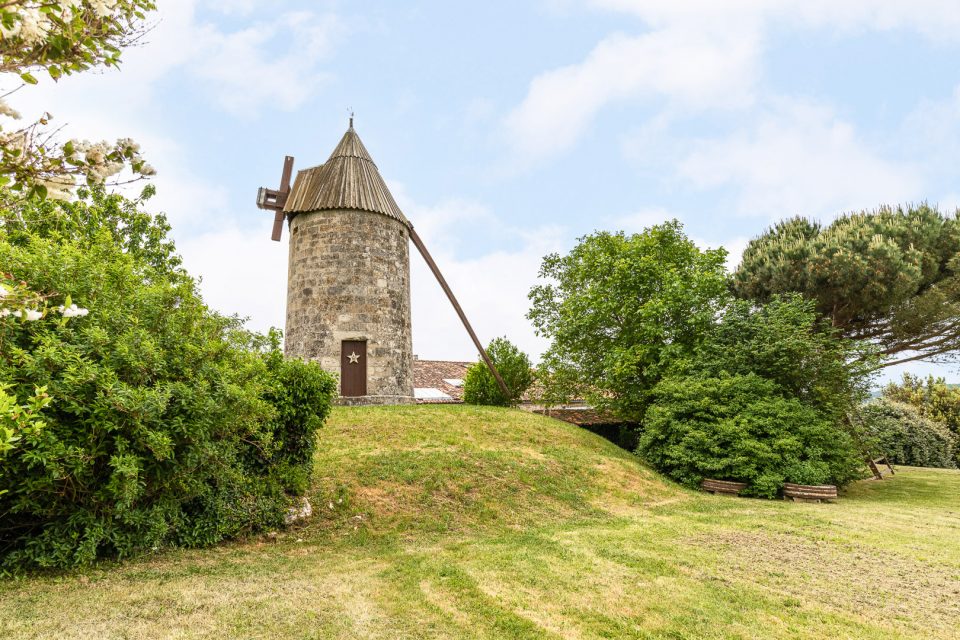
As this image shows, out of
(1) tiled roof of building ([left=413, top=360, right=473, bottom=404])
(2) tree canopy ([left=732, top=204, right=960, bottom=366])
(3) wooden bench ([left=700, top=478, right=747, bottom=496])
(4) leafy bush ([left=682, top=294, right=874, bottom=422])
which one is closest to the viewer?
(3) wooden bench ([left=700, top=478, right=747, bottom=496])

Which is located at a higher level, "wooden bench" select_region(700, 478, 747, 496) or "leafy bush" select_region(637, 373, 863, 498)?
"leafy bush" select_region(637, 373, 863, 498)

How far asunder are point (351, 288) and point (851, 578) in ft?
53.8

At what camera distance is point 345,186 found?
20.7m

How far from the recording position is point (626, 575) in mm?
6742

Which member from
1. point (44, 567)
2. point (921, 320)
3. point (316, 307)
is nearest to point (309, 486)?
point (44, 567)

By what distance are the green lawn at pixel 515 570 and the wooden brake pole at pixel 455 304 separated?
920 cm

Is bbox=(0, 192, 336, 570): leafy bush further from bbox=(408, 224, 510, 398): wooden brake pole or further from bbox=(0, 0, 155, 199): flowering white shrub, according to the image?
bbox=(408, 224, 510, 398): wooden brake pole

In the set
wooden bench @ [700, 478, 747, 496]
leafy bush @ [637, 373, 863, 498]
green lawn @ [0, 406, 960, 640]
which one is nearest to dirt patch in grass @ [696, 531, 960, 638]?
green lawn @ [0, 406, 960, 640]

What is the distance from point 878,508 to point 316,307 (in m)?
17.2

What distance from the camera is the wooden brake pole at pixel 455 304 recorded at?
22.3 metres

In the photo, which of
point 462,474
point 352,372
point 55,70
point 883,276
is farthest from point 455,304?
point 55,70

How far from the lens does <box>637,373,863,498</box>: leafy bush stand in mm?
14406

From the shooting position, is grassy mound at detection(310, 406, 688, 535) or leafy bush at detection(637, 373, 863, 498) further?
leafy bush at detection(637, 373, 863, 498)

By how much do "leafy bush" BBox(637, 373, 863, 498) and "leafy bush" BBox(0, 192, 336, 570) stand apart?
11.6m
